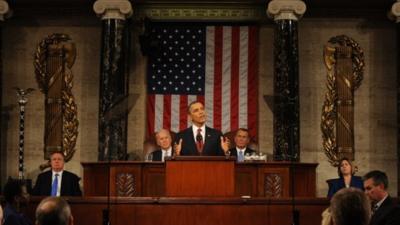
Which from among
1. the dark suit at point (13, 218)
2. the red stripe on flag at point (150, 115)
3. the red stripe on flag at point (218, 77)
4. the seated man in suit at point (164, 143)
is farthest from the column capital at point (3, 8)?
the dark suit at point (13, 218)

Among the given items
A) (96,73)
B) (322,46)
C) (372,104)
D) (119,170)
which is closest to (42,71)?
(96,73)

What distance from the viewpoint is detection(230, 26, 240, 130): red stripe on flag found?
1577cm

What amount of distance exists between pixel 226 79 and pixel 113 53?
7.96 ft

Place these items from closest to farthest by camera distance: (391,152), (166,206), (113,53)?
(166,206)
(113,53)
(391,152)

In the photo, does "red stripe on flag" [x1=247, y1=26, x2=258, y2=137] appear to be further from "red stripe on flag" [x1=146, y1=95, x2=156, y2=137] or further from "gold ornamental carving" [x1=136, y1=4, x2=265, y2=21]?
"red stripe on flag" [x1=146, y1=95, x2=156, y2=137]

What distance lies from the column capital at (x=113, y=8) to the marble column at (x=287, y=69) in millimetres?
2632

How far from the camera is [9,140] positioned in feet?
52.4

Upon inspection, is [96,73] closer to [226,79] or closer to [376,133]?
[226,79]

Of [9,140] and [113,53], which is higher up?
[113,53]

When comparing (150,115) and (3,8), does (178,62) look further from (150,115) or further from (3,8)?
(3,8)

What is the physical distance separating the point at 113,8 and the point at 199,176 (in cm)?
544

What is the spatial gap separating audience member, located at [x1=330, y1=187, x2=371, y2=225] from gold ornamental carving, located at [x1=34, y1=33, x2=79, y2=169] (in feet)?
37.5

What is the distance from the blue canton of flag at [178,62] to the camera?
15859 millimetres

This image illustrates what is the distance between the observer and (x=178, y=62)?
15.9 metres
